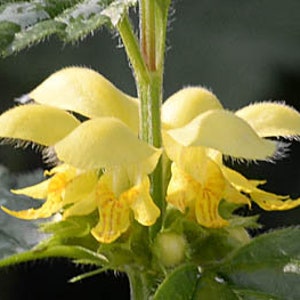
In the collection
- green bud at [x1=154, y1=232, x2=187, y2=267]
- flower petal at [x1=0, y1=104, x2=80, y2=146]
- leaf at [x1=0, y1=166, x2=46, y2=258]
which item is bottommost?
leaf at [x1=0, y1=166, x2=46, y2=258]

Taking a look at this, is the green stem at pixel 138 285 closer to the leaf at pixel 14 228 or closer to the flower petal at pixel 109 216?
the flower petal at pixel 109 216

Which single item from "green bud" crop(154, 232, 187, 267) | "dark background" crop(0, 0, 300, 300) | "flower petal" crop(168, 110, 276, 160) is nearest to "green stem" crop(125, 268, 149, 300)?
"green bud" crop(154, 232, 187, 267)

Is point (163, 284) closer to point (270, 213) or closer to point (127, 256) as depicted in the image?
point (127, 256)

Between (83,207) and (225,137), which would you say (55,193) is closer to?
(83,207)

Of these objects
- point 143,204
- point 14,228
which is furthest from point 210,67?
point 143,204

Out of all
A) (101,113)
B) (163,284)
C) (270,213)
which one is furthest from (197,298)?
(270,213)

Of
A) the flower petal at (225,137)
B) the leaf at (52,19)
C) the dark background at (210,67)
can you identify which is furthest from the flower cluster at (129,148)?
the dark background at (210,67)

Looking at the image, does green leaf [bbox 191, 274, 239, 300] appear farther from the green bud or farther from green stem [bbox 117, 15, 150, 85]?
green stem [bbox 117, 15, 150, 85]
